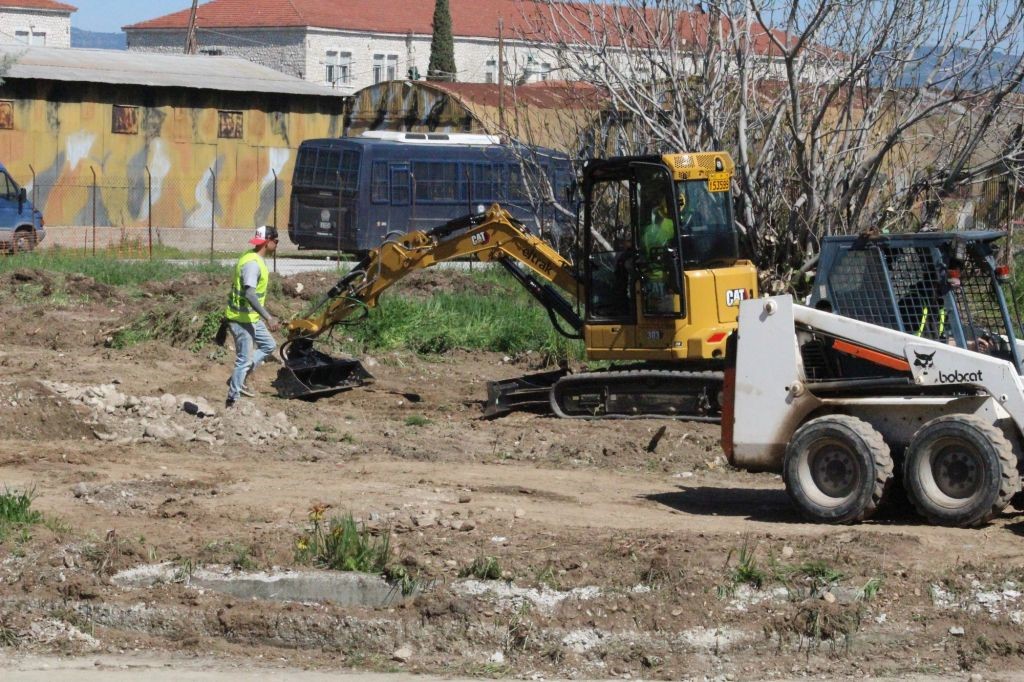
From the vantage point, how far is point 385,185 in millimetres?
31188

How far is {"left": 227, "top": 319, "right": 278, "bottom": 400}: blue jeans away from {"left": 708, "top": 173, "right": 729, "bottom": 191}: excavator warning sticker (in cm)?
458

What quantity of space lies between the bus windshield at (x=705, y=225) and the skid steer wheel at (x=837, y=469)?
393cm

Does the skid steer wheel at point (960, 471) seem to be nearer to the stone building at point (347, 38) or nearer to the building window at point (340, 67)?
the stone building at point (347, 38)

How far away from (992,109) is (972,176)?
45.2 inches

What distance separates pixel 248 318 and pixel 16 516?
4.98 metres

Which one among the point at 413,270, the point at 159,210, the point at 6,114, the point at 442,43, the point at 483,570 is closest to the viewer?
the point at 483,570

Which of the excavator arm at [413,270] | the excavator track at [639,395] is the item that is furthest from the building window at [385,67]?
the excavator track at [639,395]

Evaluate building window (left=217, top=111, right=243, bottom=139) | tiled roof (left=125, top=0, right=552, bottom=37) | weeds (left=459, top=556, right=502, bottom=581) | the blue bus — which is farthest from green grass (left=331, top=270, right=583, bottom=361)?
tiled roof (left=125, top=0, right=552, bottom=37)

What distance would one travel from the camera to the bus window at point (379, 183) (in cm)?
3105

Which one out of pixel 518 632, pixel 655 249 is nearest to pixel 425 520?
pixel 518 632

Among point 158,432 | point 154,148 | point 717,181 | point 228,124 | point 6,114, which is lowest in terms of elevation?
point 158,432

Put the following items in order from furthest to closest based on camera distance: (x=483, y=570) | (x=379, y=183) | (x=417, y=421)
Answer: (x=379, y=183), (x=417, y=421), (x=483, y=570)

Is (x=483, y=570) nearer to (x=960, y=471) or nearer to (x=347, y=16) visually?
(x=960, y=471)

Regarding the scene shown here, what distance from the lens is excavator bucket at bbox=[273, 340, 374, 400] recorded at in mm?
15625
